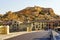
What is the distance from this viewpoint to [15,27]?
120000mm

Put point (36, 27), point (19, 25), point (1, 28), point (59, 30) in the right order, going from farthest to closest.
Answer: point (36, 27) < point (19, 25) < point (1, 28) < point (59, 30)

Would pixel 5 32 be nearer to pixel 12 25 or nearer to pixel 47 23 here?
pixel 12 25

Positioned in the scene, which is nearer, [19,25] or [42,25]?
[19,25]

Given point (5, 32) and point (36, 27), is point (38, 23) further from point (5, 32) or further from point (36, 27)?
point (5, 32)

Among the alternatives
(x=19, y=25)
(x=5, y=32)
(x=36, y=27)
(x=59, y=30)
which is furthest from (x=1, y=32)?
(x=36, y=27)

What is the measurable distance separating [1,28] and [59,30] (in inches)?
684

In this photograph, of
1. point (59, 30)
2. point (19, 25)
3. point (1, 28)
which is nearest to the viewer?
point (59, 30)

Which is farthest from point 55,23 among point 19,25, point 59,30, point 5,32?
point 59,30

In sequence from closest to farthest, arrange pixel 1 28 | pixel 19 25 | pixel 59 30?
pixel 59 30, pixel 1 28, pixel 19 25

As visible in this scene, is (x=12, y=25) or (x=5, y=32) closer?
(x=5, y=32)

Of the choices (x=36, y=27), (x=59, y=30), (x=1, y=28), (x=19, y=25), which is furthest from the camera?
(x=36, y=27)

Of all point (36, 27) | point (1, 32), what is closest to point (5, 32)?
point (1, 32)

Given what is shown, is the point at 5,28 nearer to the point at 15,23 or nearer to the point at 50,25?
the point at 15,23

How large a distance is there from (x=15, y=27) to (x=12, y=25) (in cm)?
305
